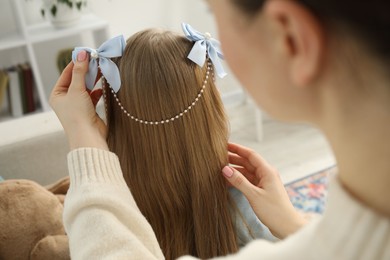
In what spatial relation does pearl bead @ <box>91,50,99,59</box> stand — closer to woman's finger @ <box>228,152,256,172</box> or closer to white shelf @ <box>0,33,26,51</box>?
woman's finger @ <box>228,152,256,172</box>

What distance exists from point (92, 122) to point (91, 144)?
55mm

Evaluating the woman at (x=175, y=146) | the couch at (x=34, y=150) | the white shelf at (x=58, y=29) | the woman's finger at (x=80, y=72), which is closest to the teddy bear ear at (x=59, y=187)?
the couch at (x=34, y=150)

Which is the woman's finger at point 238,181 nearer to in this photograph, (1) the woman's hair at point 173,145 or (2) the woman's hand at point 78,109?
A: (1) the woman's hair at point 173,145

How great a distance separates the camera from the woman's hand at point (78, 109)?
2.82ft

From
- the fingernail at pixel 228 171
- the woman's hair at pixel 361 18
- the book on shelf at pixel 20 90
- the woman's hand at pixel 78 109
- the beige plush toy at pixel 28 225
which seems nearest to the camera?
the woman's hair at pixel 361 18

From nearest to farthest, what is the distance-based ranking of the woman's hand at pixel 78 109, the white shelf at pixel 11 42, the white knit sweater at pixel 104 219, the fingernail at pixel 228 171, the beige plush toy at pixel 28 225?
the white knit sweater at pixel 104 219, the woman's hand at pixel 78 109, the fingernail at pixel 228 171, the beige plush toy at pixel 28 225, the white shelf at pixel 11 42

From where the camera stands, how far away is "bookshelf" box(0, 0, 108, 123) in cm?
236

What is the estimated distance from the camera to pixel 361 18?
31 centimetres

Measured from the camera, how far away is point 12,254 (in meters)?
1.12

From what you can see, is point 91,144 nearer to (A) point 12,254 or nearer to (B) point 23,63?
(A) point 12,254

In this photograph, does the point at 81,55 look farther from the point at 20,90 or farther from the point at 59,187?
the point at 20,90

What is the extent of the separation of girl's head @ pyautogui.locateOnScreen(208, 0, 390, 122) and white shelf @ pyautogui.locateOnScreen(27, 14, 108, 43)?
7.05ft

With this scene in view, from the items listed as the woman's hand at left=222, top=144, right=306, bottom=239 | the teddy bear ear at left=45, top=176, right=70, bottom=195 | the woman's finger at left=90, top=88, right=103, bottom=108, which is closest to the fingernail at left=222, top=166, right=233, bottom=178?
the woman's hand at left=222, top=144, right=306, bottom=239

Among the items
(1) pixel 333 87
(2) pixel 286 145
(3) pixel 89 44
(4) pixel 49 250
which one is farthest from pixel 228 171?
(3) pixel 89 44
